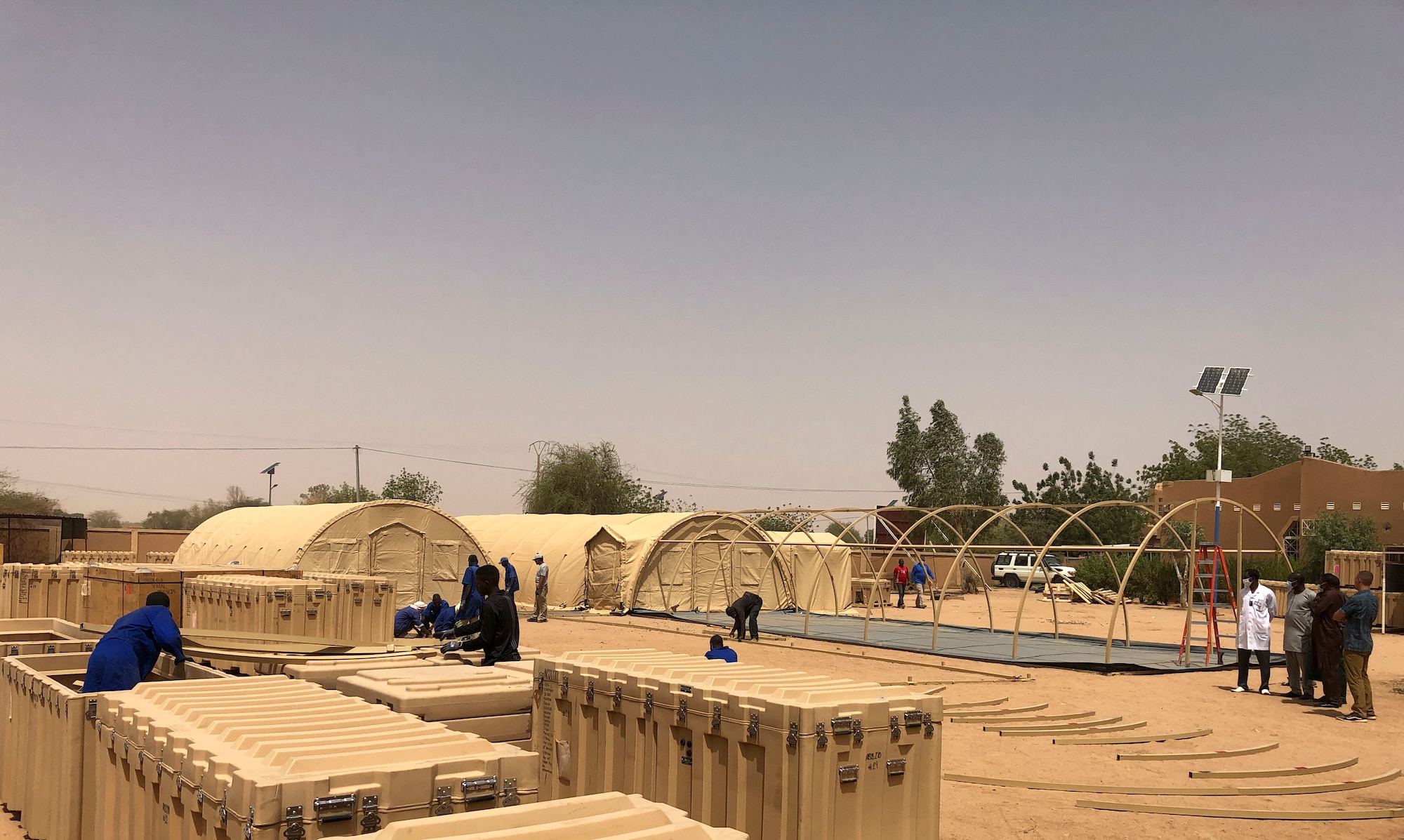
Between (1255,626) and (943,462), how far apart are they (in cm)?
5062

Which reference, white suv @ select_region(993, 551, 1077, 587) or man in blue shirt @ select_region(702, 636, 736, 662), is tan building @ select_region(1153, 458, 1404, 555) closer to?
white suv @ select_region(993, 551, 1077, 587)

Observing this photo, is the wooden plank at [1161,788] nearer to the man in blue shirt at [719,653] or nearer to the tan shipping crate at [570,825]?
the man in blue shirt at [719,653]

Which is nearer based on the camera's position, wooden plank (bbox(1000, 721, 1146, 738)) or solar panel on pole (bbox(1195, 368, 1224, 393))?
wooden plank (bbox(1000, 721, 1146, 738))

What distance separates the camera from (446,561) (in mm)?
28844

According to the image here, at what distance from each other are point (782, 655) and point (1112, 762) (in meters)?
10.2

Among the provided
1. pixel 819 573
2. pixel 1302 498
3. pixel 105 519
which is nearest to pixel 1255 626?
pixel 819 573

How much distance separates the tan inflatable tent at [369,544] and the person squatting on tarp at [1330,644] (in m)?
20.0

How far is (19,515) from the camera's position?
28.0 m

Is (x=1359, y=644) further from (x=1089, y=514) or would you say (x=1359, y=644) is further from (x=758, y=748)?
(x=1089, y=514)

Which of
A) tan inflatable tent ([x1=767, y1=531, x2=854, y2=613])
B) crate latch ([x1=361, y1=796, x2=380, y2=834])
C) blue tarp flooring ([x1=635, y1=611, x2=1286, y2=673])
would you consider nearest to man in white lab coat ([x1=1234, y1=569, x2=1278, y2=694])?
blue tarp flooring ([x1=635, y1=611, x2=1286, y2=673])

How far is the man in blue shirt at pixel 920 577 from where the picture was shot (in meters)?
36.8

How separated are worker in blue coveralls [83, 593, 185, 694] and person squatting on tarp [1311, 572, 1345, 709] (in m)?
14.2

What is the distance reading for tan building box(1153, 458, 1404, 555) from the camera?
4062 cm

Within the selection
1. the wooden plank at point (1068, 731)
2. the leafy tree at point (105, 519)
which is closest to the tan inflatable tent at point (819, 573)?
the wooden plank at point (1068, 731)
